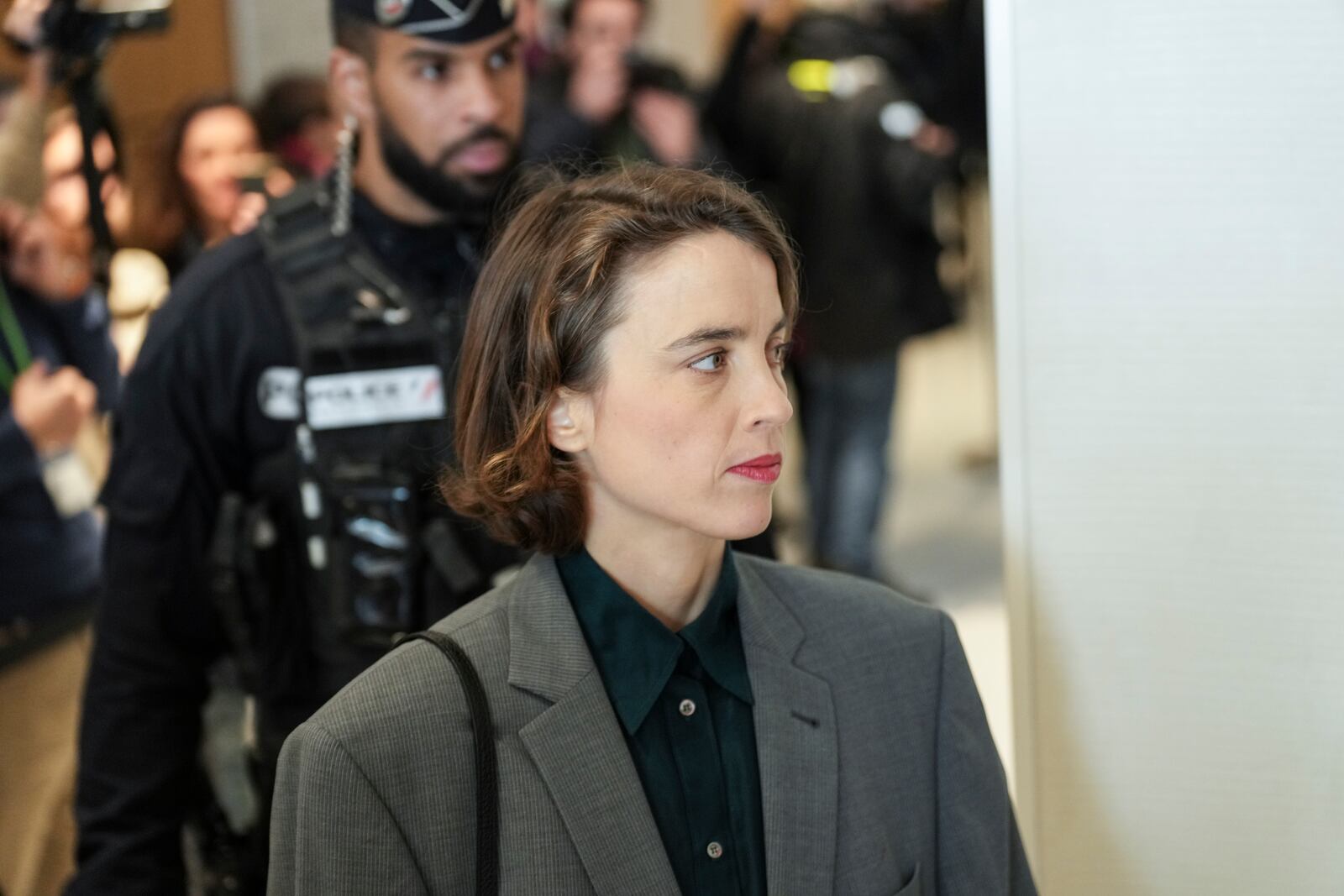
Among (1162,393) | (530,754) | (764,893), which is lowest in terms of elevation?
(764,893)

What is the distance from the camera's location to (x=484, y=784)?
1.37m

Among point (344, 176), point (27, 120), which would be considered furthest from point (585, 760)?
point (27, 120)

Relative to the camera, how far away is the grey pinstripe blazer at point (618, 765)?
134 centimetres

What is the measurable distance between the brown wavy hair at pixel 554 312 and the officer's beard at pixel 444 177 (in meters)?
0.62

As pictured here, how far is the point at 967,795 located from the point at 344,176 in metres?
1.30

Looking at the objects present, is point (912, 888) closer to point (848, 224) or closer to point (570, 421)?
point (570, 421)

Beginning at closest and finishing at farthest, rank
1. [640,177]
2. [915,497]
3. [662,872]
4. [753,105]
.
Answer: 1. [662,872]
2. [640,177]
3. [753,105]
4. [915,497]

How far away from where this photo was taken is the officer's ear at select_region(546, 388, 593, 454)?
1467 millimetres

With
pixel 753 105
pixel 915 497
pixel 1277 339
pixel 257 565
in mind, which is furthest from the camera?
pixel 915 497

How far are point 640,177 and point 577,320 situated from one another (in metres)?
0.19

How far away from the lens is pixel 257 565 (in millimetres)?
2068

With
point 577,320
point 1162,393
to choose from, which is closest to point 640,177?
point 577,320

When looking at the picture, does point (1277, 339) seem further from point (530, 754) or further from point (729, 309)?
point (530, 754)

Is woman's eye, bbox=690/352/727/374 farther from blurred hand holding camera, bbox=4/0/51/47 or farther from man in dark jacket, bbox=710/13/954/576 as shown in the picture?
man in dark jacket, bbox=710/13/954/576
